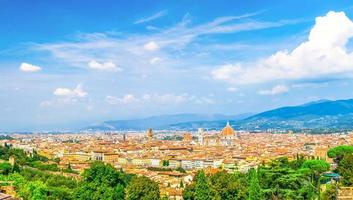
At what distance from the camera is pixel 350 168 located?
859 inches

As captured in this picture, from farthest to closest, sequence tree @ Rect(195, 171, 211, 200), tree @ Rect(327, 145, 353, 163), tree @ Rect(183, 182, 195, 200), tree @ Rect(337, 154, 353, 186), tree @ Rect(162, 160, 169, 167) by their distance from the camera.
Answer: tree @ Rect(162, 160, 169, 167) → tree @ Rect(327, 145, 353, 163) → tree @ Rect(183, 182, 195, 200) → tree @ Rect(337, 154, 353, 186) → tree @ Rect(195, 171, 211, 200)

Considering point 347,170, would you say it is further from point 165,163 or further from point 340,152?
point 165,163

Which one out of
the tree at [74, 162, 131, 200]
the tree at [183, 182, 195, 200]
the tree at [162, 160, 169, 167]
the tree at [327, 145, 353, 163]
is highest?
the tree at [327, 145, 353, 163]

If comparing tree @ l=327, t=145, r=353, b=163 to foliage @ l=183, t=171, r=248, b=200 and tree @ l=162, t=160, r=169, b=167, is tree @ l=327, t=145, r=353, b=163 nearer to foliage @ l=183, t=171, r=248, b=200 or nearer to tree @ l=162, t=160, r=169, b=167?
foliage @ l=183, t=171, r=248, b=200

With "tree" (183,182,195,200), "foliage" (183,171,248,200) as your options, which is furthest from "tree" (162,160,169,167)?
"foliage" (183,171,248,200)

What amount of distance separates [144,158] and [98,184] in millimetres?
42455

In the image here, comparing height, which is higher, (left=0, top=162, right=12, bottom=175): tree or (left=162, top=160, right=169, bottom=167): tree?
(left=0, top=162, right=12, bottom=175): tree

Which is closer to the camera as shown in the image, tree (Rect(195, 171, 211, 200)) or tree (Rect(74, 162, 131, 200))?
tree (Rect(195, 171, 211, 200))

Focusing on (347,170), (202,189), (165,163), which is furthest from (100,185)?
(165,163)

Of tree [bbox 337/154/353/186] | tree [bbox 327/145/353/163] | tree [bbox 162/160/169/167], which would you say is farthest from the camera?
tree [bbox 162/160/169/167]

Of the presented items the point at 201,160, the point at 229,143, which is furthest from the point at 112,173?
the point at 229,143

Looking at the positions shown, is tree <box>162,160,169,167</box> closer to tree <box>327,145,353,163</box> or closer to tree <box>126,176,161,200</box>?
tree <box>327,145,353,163</box>

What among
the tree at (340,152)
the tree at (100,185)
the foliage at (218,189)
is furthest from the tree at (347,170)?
the tree at (100,185)

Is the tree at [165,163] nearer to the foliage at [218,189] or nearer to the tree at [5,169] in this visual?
the tree at [5,169]
